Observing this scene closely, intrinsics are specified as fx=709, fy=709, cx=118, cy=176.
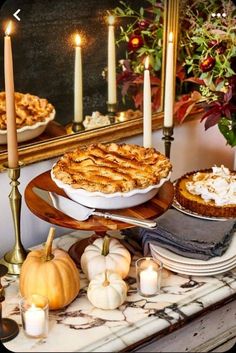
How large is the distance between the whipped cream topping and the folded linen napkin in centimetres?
6

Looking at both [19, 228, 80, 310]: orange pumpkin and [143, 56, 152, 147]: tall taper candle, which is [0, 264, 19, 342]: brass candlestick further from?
[143, 56, 152, 147]: tall taper candle

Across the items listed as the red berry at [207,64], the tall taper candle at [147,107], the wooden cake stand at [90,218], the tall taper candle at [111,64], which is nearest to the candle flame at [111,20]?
the tall taper candle at [111,64]

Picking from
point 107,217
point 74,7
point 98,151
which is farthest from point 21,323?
point 74,7

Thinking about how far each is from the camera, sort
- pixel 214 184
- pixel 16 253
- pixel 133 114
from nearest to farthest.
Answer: pixel 16 253 → pixel 214 184 → pixel 133 114

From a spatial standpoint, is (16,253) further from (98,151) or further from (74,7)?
(74,7)

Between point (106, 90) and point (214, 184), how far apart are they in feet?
1.08

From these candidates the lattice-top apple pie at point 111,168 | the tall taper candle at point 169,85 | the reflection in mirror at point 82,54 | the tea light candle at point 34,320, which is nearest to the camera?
the tea light candle at point 34,320

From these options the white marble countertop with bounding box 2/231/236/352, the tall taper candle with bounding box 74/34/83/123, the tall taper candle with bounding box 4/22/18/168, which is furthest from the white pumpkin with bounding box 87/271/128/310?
the tall taper candle with bounding box 74/34/83/123

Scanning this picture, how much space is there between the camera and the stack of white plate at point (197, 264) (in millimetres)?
1425

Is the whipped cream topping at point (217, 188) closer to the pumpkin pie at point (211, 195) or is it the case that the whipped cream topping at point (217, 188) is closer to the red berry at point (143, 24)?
the pumpkin pie at point (211, 195)

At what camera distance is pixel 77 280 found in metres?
1.35

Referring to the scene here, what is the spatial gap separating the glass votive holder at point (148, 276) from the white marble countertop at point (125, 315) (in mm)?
14

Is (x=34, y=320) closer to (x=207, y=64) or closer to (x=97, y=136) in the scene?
(x=97, y=136)

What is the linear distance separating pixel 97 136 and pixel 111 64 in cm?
17
